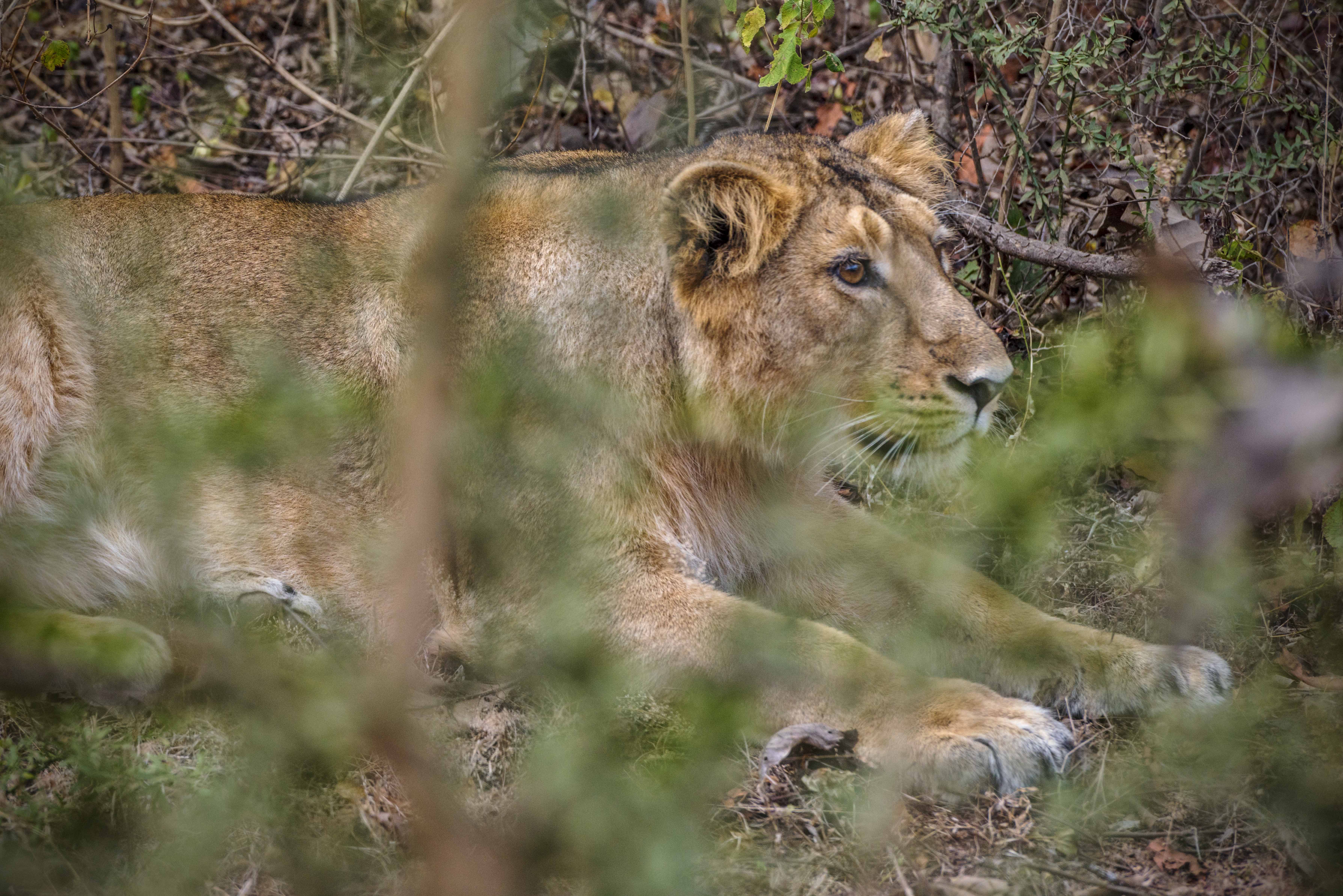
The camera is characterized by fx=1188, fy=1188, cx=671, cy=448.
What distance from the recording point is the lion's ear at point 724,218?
370 cm

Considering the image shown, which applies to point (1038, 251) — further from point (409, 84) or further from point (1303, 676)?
point (409, 84)

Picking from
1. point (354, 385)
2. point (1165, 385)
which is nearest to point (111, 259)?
point (354, 385)

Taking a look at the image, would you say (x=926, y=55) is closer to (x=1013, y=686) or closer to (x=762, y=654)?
(x=1013, y=686)

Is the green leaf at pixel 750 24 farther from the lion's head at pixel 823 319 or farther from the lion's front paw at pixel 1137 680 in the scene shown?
A: the lion's front paw at pixel 1137 680

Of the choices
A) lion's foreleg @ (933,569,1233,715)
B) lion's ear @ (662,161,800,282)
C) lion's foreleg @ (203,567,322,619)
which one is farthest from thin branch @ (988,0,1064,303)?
lion's foreleg @ (203,567,322,619)

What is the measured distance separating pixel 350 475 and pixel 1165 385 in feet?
10.1

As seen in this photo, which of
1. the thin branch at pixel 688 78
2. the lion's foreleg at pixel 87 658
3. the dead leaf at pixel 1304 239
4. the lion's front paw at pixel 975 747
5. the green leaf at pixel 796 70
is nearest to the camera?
the lion's foreleg at pixel 87 658

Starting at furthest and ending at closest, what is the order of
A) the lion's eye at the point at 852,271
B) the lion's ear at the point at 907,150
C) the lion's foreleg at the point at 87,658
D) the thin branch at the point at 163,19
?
the thin branch at the point at 163,19, the lion's ear at the point at 907,150, the lion's eye at the point at 852,271, the lion's foreleg at the point at 87,658

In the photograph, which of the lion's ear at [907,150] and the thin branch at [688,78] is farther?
the thin branch at [688,78]

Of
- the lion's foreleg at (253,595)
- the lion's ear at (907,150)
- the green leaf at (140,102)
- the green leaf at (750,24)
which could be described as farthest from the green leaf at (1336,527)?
the green leaf at (140,102)

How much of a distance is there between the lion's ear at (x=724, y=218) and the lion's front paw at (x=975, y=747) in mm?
1489

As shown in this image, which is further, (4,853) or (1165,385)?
(4,853)

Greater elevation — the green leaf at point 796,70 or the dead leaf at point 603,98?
the green leaf at point 796,70

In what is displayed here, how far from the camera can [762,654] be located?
10.5ft
